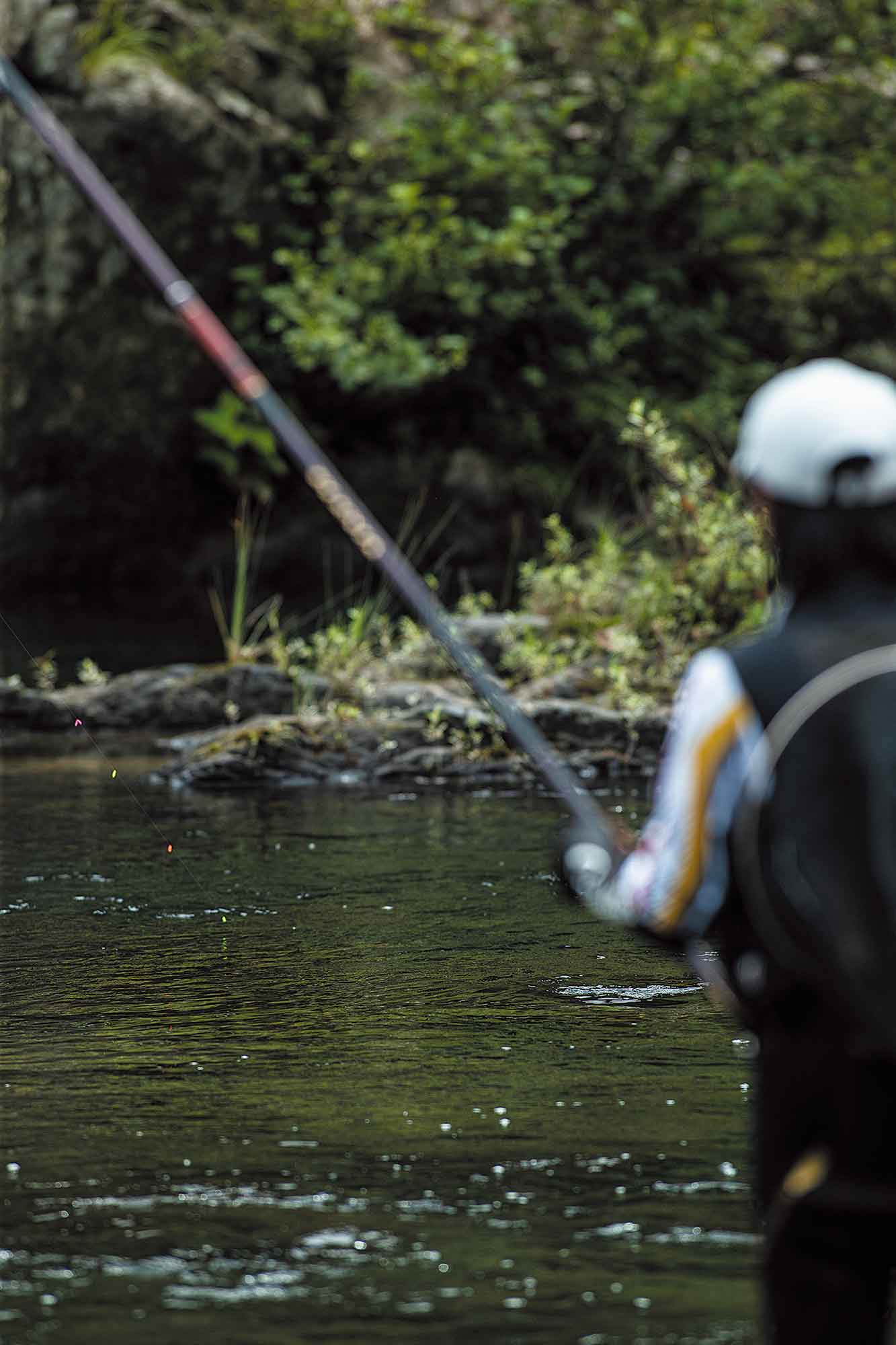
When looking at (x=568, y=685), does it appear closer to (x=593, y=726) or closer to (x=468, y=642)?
(x=593, y=726)

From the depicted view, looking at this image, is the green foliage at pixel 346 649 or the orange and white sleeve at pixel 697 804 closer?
the orange and white sleeve at pixel 697 804

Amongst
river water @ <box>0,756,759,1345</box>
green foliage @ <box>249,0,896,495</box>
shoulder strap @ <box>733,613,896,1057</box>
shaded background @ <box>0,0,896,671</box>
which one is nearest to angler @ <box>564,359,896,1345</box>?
shoulder strap @ <box>733,613,896,1057</box>

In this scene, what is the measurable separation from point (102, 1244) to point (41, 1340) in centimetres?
48

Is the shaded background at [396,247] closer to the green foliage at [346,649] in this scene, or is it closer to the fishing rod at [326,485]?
the green foliage at [346,649]

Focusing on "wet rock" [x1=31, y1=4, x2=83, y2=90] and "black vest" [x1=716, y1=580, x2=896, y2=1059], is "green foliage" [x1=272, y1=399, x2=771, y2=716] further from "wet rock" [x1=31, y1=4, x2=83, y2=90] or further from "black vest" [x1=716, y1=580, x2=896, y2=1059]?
"black vest" [x1=716, y1=580, x2=896, y2=1059]

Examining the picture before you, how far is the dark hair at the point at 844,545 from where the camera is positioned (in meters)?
2.63

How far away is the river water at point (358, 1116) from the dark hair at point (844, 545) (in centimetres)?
153

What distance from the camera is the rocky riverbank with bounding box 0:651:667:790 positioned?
37.9ft

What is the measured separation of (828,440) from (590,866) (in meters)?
0.83

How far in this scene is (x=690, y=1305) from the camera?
359 centimetres

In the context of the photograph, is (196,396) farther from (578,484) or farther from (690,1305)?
(690,1305)

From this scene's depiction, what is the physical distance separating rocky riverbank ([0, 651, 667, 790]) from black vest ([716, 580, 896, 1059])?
8719 millimetres

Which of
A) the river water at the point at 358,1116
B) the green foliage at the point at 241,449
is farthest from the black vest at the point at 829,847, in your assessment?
the green foliage at the point at 241,449

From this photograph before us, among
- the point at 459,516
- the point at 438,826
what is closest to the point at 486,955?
the point at 438,826
